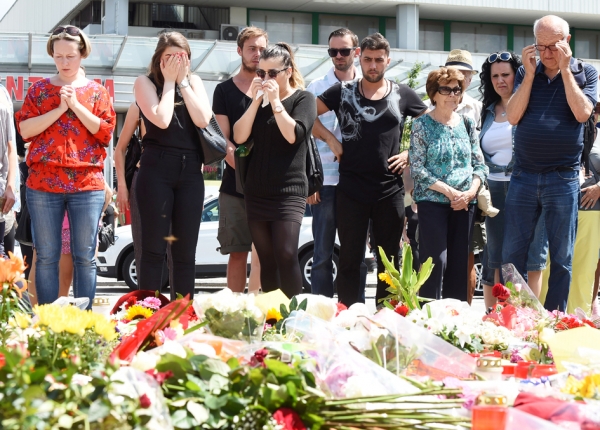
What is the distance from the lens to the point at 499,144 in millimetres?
6789

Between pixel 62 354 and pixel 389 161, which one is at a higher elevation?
pixel 389 161

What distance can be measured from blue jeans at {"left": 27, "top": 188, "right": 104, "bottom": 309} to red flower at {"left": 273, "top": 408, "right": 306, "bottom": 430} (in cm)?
365

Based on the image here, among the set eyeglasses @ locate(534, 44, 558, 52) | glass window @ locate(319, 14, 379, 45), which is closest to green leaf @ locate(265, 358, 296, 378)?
eyeglasses @ locate(534, 44, 558, 52)

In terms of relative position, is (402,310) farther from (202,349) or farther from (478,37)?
(478,37)

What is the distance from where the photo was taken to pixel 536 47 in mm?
5734

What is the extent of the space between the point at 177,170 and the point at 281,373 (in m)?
3.53

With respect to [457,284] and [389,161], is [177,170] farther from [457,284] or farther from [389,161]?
[457,284]

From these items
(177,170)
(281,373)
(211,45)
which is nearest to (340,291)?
(177,170)

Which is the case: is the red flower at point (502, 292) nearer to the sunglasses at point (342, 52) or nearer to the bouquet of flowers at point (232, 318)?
the bouquet of flowers at point (232, 318)

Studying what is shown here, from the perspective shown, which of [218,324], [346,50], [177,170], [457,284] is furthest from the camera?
[346,50]

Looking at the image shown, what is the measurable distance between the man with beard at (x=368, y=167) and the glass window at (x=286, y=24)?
2905 centimetres

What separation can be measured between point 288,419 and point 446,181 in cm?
437

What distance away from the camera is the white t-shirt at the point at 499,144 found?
6.76 metres

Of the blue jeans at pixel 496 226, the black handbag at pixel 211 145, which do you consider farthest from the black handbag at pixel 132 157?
the blue jeans at pixel 496 226
